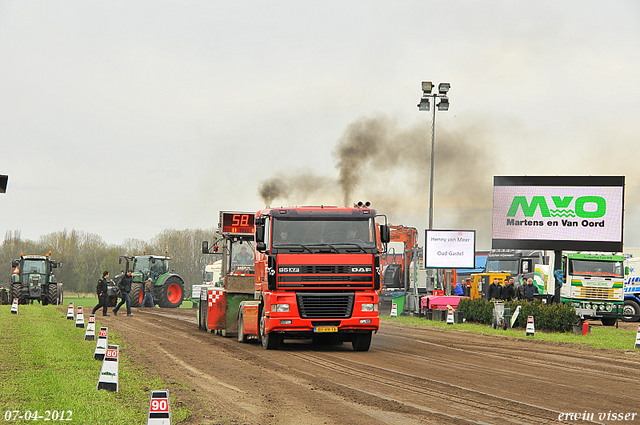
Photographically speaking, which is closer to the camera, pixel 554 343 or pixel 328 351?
pixel 328 351

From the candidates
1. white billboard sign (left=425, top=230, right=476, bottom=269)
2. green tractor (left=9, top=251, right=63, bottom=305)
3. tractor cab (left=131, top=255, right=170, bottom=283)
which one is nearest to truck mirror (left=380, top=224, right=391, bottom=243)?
white billboard sign (left=425, top=230, right=476, bottom=269)

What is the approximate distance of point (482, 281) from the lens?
3581cm

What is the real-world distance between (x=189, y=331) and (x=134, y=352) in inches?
285

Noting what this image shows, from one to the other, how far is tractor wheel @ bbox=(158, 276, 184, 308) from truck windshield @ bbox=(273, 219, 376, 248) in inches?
930

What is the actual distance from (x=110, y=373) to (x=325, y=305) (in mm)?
6582

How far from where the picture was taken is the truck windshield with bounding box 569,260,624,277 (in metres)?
29.5

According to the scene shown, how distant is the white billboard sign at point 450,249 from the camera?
109ft

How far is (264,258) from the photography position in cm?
1572

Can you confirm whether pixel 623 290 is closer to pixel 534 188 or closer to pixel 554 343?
pixel 534 188

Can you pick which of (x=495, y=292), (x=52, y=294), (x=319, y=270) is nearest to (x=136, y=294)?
(x=52, y=294)

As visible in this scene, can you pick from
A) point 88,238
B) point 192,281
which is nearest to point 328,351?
point 192,281

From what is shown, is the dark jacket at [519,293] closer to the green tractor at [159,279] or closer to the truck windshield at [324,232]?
the truck windshield at [324,232]

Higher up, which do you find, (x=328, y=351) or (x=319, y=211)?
(x=319, y=211)

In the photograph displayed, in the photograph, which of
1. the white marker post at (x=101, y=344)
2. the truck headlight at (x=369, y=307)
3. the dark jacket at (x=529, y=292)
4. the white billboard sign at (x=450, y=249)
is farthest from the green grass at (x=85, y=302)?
the white marker post at (x=101, y=344)
